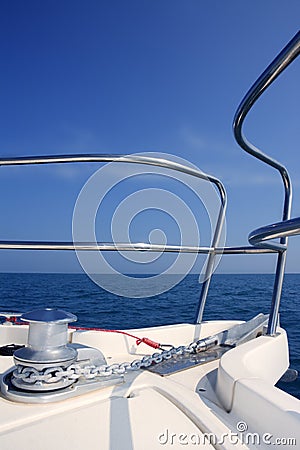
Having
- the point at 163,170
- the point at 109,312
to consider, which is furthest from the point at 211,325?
the point at 109,312

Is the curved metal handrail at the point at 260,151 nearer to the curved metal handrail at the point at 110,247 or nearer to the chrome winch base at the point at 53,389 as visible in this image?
the curved metal handrail at the point at 110,247

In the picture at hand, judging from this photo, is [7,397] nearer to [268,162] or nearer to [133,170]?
[133,170]

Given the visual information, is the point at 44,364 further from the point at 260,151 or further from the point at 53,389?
the point at 260,151

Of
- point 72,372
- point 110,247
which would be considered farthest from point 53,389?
point 110,247

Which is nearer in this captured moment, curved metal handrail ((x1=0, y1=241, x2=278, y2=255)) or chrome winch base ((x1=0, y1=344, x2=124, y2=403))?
chrome winch base ((x1=0, y1=344, x2=124, y2=403))

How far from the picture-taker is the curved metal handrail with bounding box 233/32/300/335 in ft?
2.31

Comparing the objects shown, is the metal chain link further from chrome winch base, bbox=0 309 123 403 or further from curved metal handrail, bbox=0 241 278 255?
curved metal handrail, bbox=0 241 278 255

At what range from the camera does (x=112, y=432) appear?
567 millimetres

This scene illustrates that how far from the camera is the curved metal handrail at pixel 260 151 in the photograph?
2.31 feet

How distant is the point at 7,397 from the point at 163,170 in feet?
3.07

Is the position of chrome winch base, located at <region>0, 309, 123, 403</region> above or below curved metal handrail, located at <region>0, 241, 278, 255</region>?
below

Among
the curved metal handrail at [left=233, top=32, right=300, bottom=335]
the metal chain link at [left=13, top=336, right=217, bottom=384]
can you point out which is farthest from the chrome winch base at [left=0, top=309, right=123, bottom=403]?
the curved metal handrail at [left=233, top=32, right=300, bottom=335]

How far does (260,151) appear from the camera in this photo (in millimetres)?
1177

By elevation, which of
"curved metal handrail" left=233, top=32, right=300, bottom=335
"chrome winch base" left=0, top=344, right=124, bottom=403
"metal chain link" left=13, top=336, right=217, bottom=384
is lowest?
"chrome winch base" left=0, top=344, right=124, bottom=403
